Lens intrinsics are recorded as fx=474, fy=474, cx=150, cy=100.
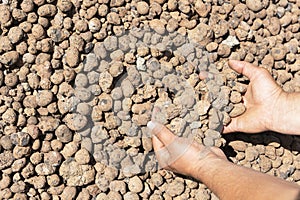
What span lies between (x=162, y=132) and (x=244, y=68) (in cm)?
39

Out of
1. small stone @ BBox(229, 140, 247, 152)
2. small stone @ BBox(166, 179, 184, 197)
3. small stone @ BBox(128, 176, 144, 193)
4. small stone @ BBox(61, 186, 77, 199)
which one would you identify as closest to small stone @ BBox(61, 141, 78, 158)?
small stone @ BBox(61, 186, 77, 199)

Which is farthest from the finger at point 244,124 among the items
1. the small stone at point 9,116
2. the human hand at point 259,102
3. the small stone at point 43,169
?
the small stone at point 9,116

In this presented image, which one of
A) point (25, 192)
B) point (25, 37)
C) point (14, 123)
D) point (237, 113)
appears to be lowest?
point (25, 192)

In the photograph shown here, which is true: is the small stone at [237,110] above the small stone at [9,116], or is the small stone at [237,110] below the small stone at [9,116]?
above

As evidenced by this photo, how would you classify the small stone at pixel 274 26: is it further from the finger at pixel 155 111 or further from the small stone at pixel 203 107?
the finger at pixel 155 111

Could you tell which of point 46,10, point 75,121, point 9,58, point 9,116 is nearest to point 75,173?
point 75,121

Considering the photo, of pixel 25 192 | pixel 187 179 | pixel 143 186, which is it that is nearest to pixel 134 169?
pixel 143 186

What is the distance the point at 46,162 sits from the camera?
150cm

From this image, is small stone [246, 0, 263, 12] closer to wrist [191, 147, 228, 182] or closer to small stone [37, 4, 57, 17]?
wrist [191, 147, 228, 182]

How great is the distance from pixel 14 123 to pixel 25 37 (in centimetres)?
27

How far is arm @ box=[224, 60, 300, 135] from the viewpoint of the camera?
1.62 meters

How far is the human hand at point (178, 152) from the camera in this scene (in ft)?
4.95

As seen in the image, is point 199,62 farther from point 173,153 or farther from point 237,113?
point 173,153

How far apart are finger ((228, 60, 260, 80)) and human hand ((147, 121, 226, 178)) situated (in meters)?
0.30
